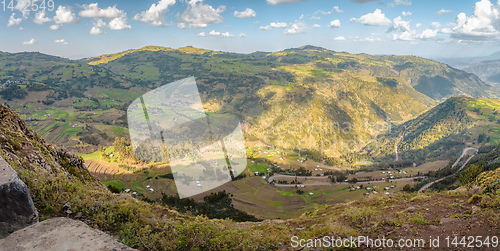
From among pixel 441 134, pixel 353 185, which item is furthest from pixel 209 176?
pixel 441 134

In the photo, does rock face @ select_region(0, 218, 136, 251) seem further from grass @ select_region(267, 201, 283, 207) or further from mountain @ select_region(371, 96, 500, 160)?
mountain @ select_region(371, 96, 500, 160)

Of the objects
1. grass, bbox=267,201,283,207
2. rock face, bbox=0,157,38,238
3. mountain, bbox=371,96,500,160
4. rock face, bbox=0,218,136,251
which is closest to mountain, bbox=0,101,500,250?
rock face, bbox=0,218,136,251

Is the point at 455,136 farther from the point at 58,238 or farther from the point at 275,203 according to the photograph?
the point at 58,238

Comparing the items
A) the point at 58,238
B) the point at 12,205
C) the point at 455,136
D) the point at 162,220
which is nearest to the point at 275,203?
the point at 162,220

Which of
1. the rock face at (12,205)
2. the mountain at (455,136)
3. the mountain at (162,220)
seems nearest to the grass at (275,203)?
the mountain at (162,220)

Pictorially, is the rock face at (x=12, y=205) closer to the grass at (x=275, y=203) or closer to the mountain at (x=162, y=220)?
the mountain at (x=162, y=220)

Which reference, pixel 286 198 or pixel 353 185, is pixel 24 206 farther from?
pixel 353 185
